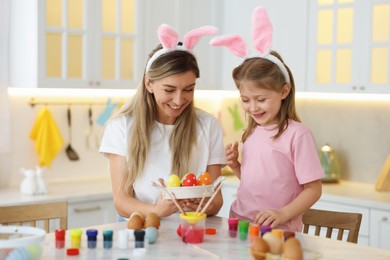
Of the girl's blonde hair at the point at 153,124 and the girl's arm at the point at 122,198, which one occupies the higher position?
the girl's blonde hair at the point at 153,124

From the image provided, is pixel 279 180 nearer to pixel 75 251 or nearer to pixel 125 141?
pixel 125 141

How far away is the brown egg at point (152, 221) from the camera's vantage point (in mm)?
2193

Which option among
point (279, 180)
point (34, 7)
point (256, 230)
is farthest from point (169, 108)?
point (34, 7)

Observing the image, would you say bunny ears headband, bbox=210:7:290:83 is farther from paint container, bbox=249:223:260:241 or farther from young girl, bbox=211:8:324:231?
paint container, bbox=249:223:260:241

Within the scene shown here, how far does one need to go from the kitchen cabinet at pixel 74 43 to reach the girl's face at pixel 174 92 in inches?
63.2

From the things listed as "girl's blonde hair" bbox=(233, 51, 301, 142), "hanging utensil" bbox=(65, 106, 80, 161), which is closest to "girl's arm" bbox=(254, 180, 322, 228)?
"girl's blonde hair" bbox=(233, 51, 301, 142)

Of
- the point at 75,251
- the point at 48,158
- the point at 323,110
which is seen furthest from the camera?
the point at 323,110

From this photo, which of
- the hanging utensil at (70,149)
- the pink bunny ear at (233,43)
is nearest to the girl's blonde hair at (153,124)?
the pink bunny ear at (233,43)

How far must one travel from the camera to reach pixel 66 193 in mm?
4035

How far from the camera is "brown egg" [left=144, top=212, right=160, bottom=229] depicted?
2.19 metres

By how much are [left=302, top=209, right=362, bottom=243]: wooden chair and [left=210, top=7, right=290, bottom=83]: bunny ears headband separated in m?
0.52

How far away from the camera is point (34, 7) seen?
3.99 m

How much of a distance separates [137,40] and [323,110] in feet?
4.39

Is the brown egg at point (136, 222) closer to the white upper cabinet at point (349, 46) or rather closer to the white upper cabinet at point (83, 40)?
the white upper cabinet at point (83, 40)
